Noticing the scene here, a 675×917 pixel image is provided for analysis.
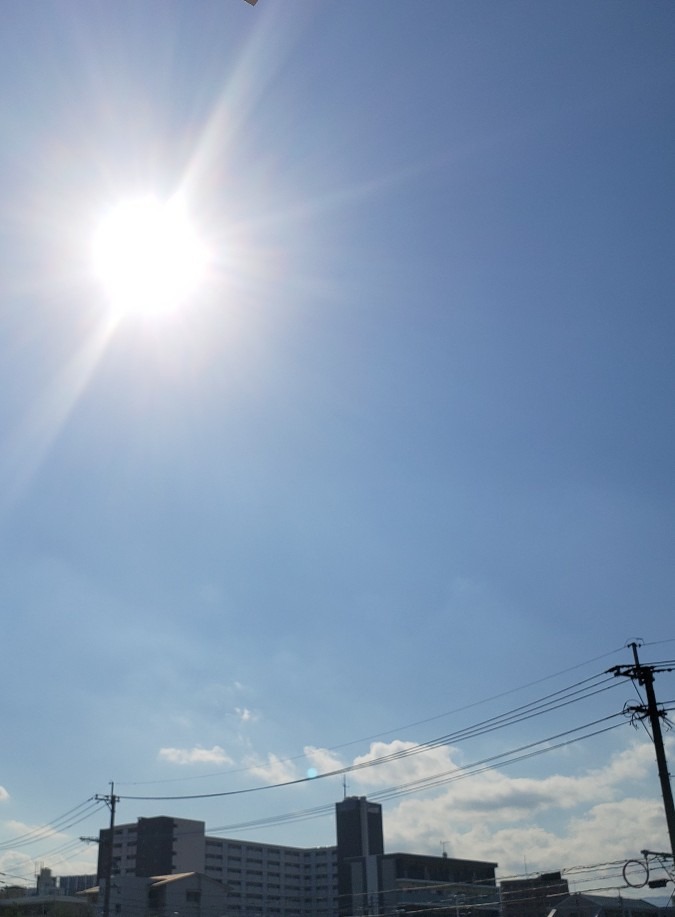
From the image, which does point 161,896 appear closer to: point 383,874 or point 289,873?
point 383,874

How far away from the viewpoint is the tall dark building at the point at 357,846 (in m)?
142

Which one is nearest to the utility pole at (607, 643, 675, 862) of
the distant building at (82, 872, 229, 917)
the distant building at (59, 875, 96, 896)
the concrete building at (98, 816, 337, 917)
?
the distant building at (82, 872, 229, 917)

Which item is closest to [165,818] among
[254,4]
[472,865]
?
[472,865]

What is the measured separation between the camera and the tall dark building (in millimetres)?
142000

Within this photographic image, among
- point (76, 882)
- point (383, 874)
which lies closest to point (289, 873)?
point (76, 882)

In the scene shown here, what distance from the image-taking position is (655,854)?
113 feet

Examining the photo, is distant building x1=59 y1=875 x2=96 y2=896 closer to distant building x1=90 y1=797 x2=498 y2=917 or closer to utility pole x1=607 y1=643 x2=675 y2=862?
distant building x1=90 y1=797 x2=498 y2=917

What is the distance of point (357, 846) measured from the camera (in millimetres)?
149125

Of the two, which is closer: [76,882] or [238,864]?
[76,882]

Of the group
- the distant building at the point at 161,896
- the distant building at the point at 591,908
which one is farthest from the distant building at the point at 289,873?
the distant building at the point at 591,908

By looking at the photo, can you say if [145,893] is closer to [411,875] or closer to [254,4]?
[411,875]

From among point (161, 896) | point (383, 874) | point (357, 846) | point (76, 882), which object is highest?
point (357, 846)

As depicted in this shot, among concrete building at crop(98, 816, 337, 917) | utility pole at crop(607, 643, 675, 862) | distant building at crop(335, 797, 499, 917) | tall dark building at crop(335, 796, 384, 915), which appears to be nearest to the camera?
utility pole at crop(607, 643, 675, 862)

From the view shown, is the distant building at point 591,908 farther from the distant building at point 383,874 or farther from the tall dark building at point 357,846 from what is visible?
the tall dark building at point 357,846
